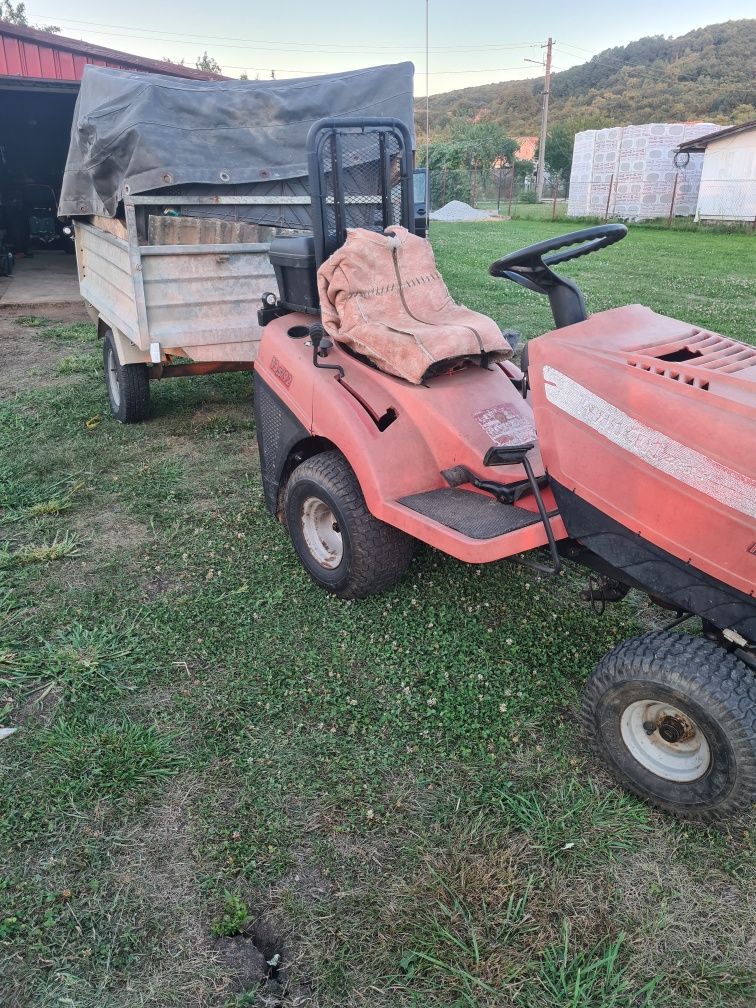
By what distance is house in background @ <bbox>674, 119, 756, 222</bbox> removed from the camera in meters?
25.2

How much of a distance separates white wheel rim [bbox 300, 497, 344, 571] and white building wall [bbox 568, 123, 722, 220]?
29.1 metres

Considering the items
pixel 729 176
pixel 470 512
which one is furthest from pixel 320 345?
pixel 729 176

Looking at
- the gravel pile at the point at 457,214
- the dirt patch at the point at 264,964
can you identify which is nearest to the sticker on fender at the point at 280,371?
the dirt patch at the point at 264,964

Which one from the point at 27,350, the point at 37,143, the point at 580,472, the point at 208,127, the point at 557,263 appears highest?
the point at 37,143

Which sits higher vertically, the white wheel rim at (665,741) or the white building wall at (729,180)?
the white building wall at (729,180)

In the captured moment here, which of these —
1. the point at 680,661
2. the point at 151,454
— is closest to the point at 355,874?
the point at 680,661

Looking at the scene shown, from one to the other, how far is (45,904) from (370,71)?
5.74 metres

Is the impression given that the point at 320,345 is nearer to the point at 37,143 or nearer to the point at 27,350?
the point at 27,350

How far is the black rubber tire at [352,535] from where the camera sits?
312 centimetres

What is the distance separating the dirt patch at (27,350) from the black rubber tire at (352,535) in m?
4.32

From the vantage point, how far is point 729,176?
26.1 meters

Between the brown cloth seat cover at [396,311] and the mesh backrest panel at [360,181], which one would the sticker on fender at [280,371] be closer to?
the brown cloth seat cover at [396,311]

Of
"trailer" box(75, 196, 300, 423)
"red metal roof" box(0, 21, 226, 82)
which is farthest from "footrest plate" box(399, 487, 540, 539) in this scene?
"red metal roof" box(0, 21, 226, 82)

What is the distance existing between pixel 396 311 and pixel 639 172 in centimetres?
3236
